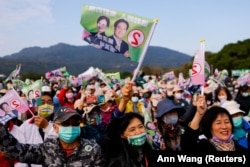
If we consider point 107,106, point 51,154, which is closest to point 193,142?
point 51,154

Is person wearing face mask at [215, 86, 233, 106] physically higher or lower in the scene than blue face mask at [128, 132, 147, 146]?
higher

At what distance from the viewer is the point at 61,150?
329 cm

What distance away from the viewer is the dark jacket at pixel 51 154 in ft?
10.6

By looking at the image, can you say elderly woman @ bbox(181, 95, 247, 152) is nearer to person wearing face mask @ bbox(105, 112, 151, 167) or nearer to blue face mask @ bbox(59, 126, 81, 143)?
person wearing face mask @ bbox(105, 112, 151, 167)

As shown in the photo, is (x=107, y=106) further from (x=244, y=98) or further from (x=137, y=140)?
(x=244, y=98)

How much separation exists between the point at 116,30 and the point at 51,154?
68.7 inches

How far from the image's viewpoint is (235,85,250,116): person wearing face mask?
8.67 m

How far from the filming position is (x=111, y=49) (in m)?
4.50

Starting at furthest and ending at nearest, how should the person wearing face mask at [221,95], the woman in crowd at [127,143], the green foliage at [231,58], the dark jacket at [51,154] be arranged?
the green foliage at [231,58] < the person wearing face mask at [221,95] < the woman in crowd at [127,143] < the dark jacket at [51,154]

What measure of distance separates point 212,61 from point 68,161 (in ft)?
161

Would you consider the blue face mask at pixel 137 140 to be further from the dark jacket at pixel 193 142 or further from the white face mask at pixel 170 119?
the white face mask at pixel 170 119

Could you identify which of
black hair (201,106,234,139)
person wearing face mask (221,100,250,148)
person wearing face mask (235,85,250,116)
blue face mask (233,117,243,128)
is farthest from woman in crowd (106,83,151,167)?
person wearing face mask (235,85,250,116)

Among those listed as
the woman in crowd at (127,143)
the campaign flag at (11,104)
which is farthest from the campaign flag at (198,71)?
the campaign flag at (11,104)

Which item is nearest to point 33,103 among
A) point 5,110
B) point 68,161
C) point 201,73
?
point 5,110
